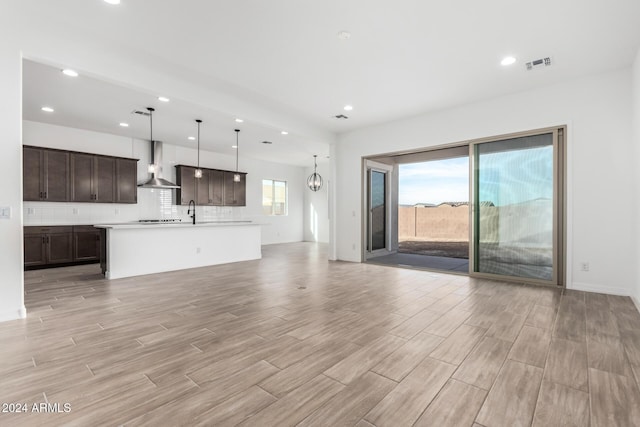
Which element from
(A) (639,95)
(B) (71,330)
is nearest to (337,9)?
(A) (639,95)

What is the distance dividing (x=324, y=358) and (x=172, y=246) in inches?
182

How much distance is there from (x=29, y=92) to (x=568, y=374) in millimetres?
7315

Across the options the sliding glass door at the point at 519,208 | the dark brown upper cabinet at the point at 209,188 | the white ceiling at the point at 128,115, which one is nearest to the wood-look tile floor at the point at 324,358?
the sliding glass door at the point at 519,208

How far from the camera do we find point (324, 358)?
7.41 ft

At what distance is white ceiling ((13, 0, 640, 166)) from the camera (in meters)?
2.84

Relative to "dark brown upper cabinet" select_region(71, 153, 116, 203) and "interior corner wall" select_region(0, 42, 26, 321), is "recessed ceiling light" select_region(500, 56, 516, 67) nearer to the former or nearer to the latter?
"interior corner wall" select_region(0, 42, 26, 321)

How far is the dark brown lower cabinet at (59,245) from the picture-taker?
5.92 meters

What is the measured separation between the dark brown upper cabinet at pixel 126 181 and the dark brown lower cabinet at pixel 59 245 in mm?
974

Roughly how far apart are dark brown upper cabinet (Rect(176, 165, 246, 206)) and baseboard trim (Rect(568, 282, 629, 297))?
8.31 meters

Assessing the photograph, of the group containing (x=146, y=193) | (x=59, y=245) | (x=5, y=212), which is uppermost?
(x=146, y=193)

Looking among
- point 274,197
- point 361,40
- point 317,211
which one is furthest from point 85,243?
point 317,211

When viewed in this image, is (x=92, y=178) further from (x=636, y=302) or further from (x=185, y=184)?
(x=636, y=302)

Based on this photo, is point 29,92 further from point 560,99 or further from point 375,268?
point 560,99

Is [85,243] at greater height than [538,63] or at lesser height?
lesser
